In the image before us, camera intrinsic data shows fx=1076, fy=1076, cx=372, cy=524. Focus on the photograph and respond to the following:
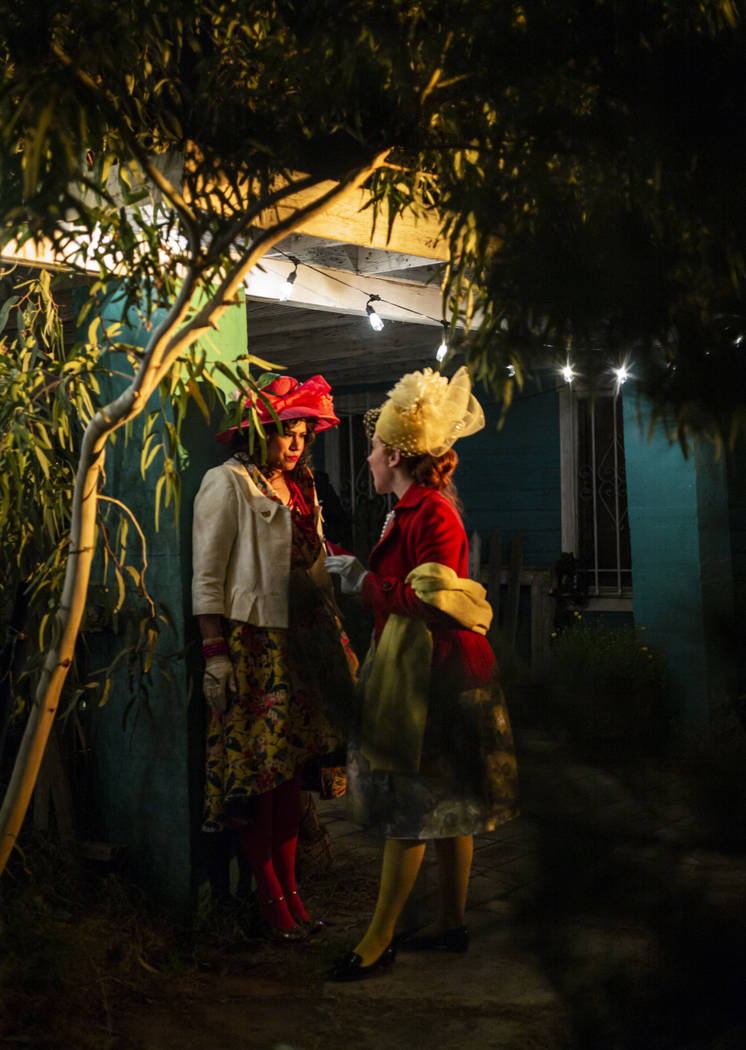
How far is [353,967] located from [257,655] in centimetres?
110

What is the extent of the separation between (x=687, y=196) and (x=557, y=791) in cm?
59

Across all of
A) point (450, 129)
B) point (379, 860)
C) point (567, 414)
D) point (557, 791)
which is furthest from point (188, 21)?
point (567, 414)

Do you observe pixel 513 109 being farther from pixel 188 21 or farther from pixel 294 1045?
pixel 294 1045

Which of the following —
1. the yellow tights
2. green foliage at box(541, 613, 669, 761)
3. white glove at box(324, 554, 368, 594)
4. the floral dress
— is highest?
white glove at box(324, 554, 368, 594)

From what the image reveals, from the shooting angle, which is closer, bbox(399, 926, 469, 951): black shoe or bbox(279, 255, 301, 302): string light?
bbox(399, 926, 469, 951): black shoe

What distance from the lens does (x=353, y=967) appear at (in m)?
3.58

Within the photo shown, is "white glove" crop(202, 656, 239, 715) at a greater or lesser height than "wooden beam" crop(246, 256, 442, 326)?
lesser

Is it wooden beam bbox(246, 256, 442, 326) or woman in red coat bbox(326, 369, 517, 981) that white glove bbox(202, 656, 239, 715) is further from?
wooden beam bbox(246, 256, 442, 326)

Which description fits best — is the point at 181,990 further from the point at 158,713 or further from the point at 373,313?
the point at 373,313

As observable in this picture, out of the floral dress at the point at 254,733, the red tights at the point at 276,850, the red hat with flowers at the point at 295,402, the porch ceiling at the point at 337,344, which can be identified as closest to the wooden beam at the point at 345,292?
the porch ceiling at the point at 337,344

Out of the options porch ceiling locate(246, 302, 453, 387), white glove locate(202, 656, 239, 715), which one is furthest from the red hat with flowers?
porch ceiling locate(246, 302, 453, 387)

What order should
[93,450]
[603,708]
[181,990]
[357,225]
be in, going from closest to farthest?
[603,708] → [93,450] → [181,990] → [357,225]

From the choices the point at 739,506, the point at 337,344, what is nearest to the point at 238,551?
the point at 739,506

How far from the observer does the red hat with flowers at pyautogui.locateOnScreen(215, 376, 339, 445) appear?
3.94m
